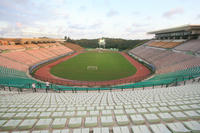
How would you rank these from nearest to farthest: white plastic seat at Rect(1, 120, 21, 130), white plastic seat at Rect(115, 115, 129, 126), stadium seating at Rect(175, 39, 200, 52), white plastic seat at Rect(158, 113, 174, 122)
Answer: white plastic seat at Rect(1, 120, 21, 130)
white plastic seat at Rect(115, 115, 129, 126)
white plastic seat at Rect(158, 113, 174, 122)
stadium seating at Rect(175, 39, 200, 52)

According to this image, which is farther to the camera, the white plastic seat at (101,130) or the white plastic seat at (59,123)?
the white plastic seat at (59,123)

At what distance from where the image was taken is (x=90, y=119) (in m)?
4.36

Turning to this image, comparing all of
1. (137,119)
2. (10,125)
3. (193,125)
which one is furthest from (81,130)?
(193,125)

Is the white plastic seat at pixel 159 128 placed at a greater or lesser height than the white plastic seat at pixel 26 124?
greater

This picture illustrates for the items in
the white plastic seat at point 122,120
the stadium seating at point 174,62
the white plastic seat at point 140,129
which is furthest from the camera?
the stadium seating at point 174,62

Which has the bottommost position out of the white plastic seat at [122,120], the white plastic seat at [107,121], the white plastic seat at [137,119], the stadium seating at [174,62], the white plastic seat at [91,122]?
the white plastic seat at [91,122]

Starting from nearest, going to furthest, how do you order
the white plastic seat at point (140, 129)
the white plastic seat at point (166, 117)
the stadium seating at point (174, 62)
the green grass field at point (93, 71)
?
the white plastic seat at point (140, 129), the white plastic seat at point (166, 117), the stadium seating at point (174, 62), the green grass field at point (93, 71)

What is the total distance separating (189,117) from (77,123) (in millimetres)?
4504

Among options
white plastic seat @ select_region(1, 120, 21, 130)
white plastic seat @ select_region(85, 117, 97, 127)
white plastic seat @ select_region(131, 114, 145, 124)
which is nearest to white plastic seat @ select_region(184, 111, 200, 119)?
white plastic seat @ select_region(131, 114, 145, 124)

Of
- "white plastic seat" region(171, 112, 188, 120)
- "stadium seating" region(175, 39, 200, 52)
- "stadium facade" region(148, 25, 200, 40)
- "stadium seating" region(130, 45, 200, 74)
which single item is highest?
"stadium facade" region(148, 25, 200, 40)

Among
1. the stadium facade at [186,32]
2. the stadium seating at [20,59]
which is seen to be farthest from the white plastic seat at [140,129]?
the stadium facade at [186,32]

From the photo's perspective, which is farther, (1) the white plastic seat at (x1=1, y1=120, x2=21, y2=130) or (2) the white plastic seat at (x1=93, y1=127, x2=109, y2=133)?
(1) the white plastic seat at (x1=1, y1=120, x2=21, y2=130)

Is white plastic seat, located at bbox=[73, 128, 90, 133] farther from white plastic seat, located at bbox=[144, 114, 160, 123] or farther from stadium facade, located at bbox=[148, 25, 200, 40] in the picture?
stadium facade, located at bbox=[148, 25, 200, 40]

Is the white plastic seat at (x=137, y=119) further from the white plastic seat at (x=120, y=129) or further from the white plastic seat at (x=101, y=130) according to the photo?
the white plastic seat at (x=101, y=130)
